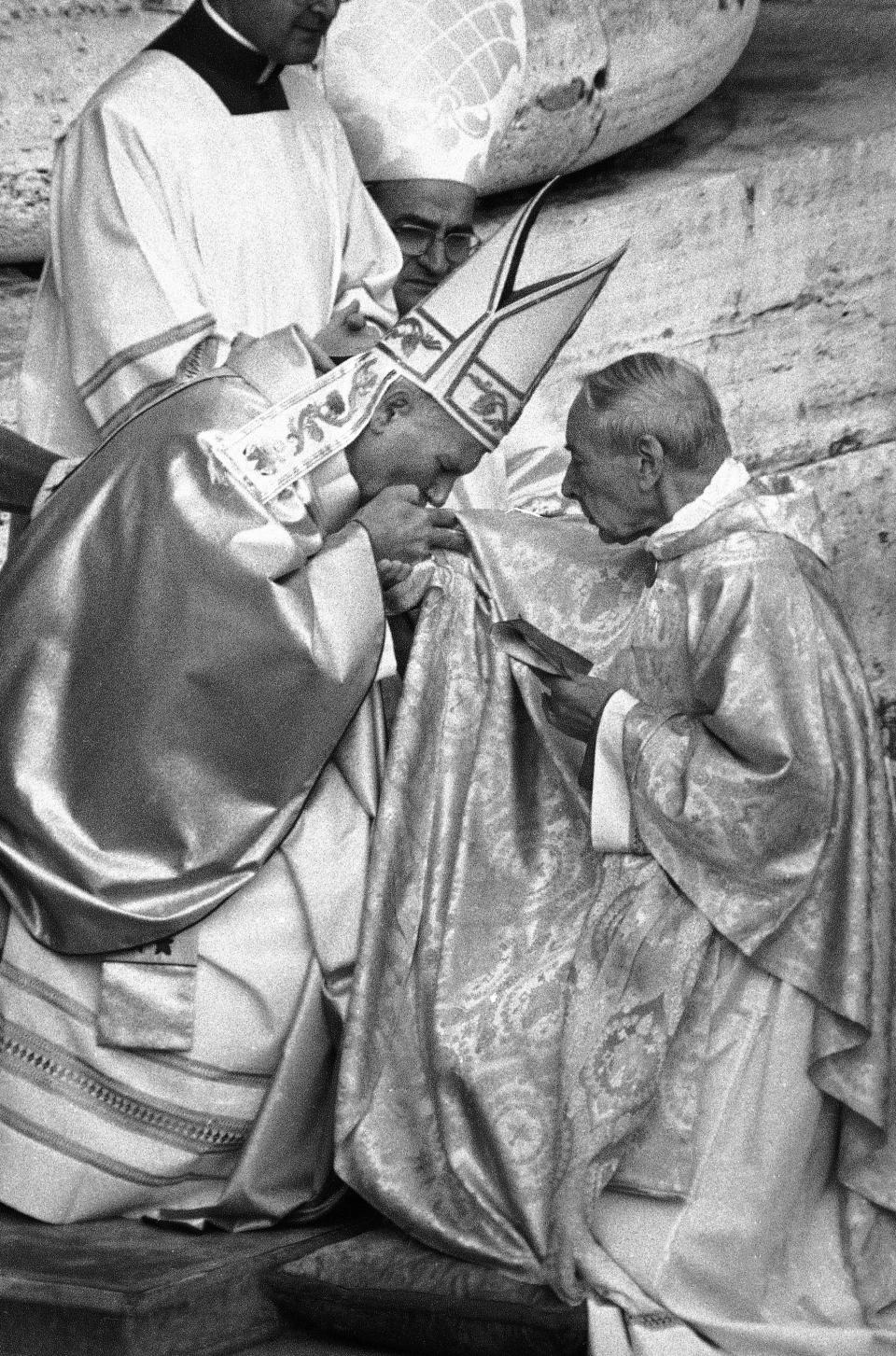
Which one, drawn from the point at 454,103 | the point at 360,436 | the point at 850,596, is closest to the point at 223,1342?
the point at 360,436

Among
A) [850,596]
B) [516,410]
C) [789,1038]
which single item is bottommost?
[850,596]

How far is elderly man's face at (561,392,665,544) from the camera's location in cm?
391

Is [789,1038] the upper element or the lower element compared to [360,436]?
lower

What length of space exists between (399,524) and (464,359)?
0.94 feet

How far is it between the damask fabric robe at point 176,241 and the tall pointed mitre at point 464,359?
379 millimetres

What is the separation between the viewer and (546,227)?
21.3 ft

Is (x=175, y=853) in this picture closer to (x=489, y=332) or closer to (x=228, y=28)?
Result: (x=489, y=332)

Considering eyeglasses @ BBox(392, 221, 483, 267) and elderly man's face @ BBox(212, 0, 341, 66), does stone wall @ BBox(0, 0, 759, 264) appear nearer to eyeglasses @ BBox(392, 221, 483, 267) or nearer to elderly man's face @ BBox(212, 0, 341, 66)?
eyeglasses @ BBox(392, 221, 483, 267)

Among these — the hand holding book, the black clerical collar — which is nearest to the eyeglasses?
the black clerical collar

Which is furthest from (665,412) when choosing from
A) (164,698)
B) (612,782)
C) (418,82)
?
(418,82)

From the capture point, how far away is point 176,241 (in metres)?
4.48

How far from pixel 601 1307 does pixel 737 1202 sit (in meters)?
0.25

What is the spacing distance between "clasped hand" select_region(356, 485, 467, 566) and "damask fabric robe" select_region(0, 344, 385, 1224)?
2.9 inches

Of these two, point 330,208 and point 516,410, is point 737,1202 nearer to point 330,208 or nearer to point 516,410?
point 516,410
